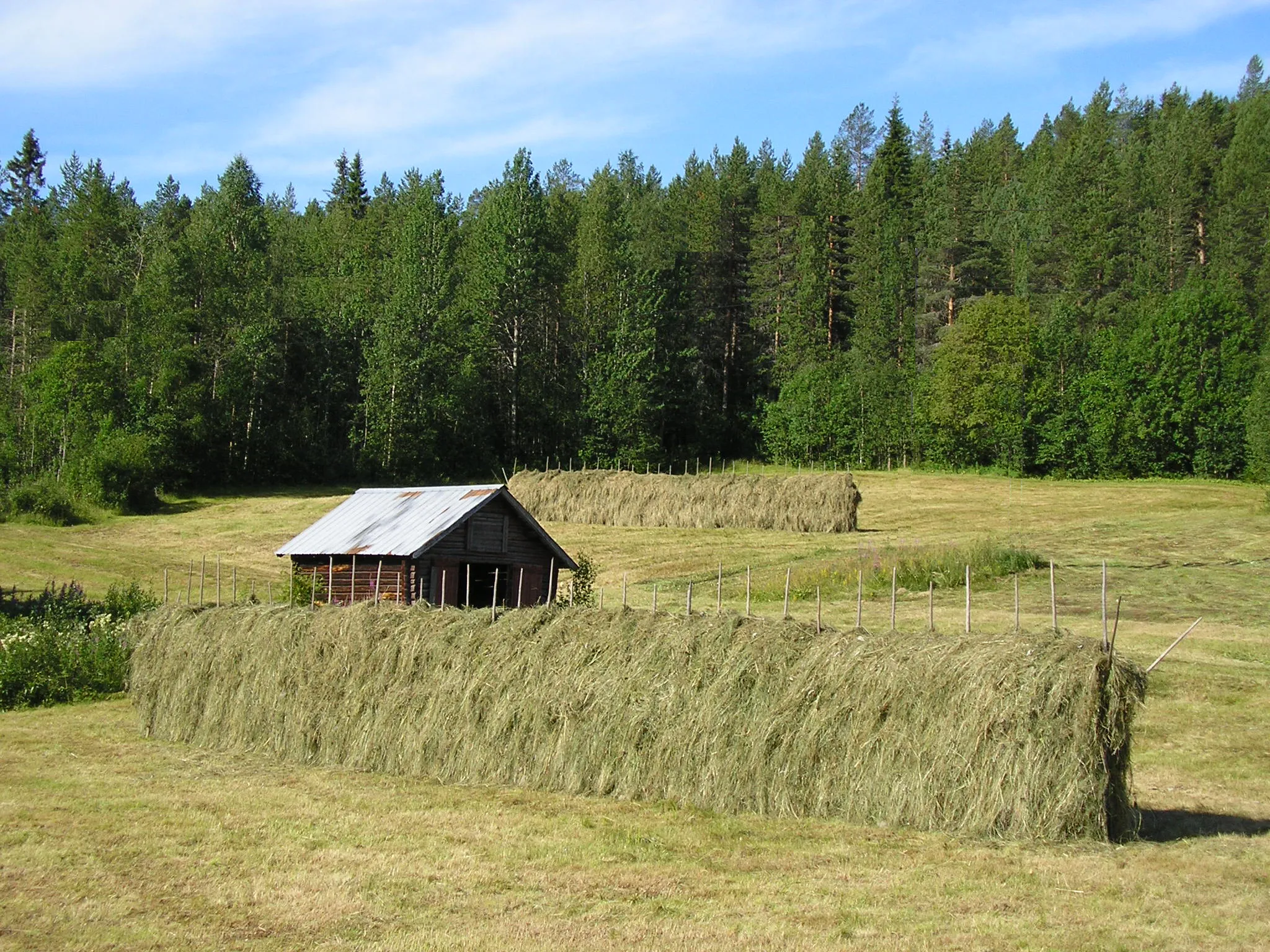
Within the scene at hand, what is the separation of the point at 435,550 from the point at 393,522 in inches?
88.3

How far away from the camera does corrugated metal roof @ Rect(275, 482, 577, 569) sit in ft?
86.0

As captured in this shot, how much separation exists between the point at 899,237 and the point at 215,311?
44.2 meters


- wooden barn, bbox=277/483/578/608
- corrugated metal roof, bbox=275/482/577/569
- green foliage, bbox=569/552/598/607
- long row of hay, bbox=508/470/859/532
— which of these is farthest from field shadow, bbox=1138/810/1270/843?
long row of hay, bbox=508/470/859/532

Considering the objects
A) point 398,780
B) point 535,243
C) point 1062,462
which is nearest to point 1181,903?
point 398,780

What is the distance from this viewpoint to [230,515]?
5062cm

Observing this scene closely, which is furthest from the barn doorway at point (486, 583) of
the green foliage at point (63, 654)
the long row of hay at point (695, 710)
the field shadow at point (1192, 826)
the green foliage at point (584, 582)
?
the field shadow at point (1192, 826)

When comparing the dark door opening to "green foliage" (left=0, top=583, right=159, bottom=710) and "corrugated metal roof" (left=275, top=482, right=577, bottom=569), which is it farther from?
"green foliage" (left=0, top=583, right=159, bottom=710)

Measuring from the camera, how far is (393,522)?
92.2 ft

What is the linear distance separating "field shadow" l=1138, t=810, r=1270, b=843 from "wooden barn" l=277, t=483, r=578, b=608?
1501cm

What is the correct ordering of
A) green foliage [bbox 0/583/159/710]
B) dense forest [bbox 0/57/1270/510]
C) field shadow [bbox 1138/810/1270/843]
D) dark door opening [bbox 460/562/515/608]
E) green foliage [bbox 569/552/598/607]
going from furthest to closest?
dense forest [bbox 0/57/1270/510] → dark door opening [bbox 460/562/515/608] → green foliage [bbox 569/552/598/607] → green foliage [bbox 0/583/159/710] → field shadow [bbox 1138/810/1270/843]

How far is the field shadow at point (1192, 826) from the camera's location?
12.8 meters

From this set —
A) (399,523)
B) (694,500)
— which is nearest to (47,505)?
(694,500)

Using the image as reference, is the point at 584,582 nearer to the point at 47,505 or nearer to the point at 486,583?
the point at 486,583

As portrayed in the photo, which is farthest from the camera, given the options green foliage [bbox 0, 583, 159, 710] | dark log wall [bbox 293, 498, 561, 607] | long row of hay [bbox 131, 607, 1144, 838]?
dark log wall [bbox 293, 498, 561, 607]
